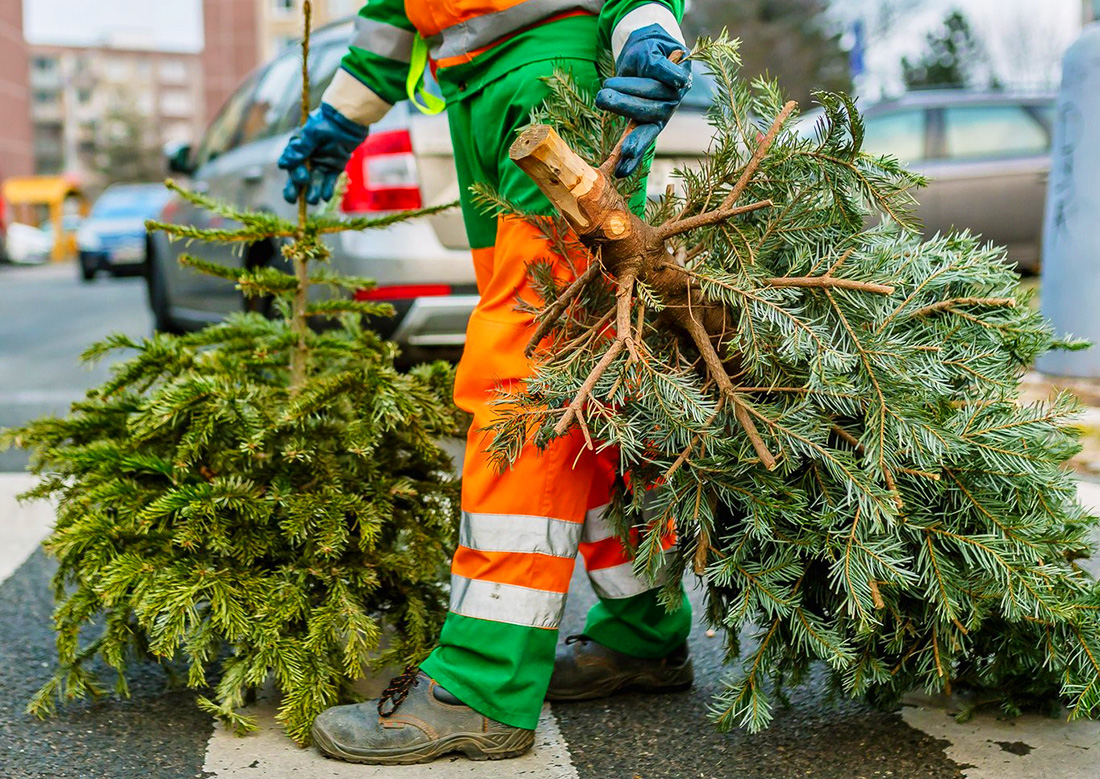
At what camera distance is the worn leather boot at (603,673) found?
91.0 inches

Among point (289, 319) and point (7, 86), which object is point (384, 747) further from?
point (7, 86)

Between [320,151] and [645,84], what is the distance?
103cm

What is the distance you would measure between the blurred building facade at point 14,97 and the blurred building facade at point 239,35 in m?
10.2

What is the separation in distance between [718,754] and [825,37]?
80.0 feet

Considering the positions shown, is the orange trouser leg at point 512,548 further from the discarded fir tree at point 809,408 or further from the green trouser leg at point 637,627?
the green trouser leg at point 637,627

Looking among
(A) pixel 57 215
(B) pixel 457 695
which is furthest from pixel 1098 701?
(A) pixel 57 215

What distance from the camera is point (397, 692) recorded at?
2084 millimetres

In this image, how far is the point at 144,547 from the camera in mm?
2211

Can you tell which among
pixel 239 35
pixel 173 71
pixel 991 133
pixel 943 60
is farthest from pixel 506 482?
pixel 173 71

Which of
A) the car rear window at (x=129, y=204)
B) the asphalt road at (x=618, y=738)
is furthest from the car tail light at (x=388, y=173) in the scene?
the car rear window at (x=129, y=204)

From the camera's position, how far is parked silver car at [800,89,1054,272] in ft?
32.9

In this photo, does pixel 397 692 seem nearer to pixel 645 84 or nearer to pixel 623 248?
pixel 623 248

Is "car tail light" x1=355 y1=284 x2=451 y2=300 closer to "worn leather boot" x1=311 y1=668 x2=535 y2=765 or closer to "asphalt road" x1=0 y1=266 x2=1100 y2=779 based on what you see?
"asphalt road" x1=0 y1=266 x2=1100 y2=779

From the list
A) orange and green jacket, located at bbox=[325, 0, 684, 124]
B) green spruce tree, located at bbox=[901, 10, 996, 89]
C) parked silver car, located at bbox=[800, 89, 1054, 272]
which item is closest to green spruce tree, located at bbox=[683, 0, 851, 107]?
green spruce tree, located at bbox=[901, 10, 996, 89]
